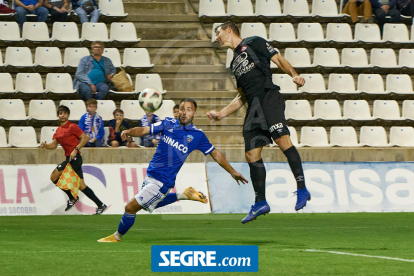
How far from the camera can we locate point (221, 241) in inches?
329

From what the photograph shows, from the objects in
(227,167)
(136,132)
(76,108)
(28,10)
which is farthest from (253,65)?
(28,10)

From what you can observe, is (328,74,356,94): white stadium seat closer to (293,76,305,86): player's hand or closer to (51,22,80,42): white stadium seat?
(51,22,80,42): white stadium seat

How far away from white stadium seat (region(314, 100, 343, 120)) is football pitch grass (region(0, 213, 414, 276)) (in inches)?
133

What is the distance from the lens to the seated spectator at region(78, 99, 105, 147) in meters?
13.8

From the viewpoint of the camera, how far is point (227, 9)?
58.0ft

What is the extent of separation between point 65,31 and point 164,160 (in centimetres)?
957

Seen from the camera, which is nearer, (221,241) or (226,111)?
(226,111)

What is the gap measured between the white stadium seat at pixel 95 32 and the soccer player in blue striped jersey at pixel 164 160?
8.98 m

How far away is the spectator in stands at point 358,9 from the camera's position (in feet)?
58.5

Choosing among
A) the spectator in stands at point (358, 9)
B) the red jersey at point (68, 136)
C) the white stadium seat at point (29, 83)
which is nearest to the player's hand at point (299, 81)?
the red jersey at point (68, 136)

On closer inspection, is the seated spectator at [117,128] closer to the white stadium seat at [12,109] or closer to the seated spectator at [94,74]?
the seated spectator at [94,74]

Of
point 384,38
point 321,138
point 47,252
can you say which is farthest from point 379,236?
point 384,38

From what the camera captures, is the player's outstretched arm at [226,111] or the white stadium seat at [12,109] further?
the white stadium seat at [12,109]

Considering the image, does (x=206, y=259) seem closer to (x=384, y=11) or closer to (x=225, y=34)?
(x=225, y=34)
